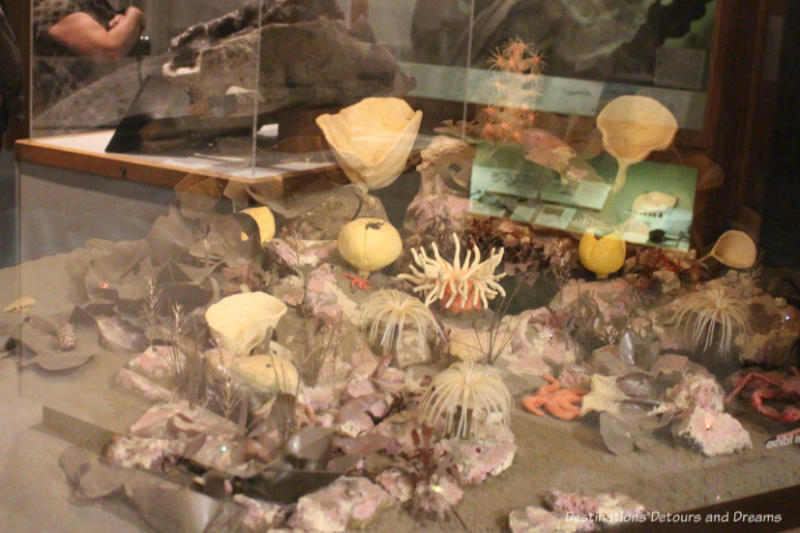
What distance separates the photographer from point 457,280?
1808 millimetres

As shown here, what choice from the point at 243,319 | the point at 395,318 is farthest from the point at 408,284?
the point at 243,319

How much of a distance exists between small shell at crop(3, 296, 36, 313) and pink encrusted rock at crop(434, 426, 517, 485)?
2.73ft

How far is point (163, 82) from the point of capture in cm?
153

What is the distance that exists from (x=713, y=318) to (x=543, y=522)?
2.62ft

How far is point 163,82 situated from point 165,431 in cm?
64

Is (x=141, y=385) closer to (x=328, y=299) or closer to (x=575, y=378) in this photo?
(x=328, y=299)

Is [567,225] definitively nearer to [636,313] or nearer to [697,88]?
[636,313]

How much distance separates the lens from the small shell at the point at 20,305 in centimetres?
156

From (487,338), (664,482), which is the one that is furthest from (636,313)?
(664,482)

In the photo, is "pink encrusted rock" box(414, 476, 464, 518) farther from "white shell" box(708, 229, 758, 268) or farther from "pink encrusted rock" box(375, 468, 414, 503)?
"white shell" box(708, 229, 758, 268)

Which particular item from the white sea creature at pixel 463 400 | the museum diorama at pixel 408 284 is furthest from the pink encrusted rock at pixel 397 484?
the white sea creature at pixel 463 400

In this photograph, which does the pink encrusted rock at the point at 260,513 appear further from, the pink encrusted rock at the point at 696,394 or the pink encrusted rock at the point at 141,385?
the pink encrusted rock at the point at 696,394

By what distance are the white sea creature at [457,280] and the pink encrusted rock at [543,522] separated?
600 mm

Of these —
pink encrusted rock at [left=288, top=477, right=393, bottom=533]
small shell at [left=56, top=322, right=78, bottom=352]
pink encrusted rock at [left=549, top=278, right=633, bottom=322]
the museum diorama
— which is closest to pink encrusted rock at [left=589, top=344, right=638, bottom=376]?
the museum diorama
